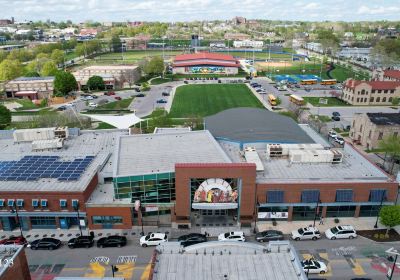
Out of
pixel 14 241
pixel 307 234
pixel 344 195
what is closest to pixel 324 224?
pixel 307 234

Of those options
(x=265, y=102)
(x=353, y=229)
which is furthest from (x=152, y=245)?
(x=265, y=102)

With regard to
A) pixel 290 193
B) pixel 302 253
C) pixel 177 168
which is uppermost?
pixel 177 168

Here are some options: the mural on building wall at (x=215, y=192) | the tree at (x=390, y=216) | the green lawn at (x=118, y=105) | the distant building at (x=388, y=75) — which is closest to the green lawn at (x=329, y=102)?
the distant building at (x=388, y=75)

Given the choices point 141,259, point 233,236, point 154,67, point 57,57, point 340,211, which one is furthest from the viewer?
point 57,57

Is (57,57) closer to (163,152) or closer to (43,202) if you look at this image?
(163,152)

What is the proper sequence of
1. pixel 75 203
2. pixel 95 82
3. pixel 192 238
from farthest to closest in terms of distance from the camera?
pixel 95 82 → pixel 75 203 → pixel 192 238

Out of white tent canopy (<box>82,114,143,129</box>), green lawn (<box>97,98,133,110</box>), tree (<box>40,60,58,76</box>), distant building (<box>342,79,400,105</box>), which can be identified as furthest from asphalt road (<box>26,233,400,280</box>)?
tree (<box>40,60,58,76</box>)

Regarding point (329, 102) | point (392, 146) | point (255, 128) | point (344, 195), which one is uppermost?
point (255, 128)

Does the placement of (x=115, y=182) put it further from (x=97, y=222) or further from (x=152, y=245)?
(x=152, y=245)
